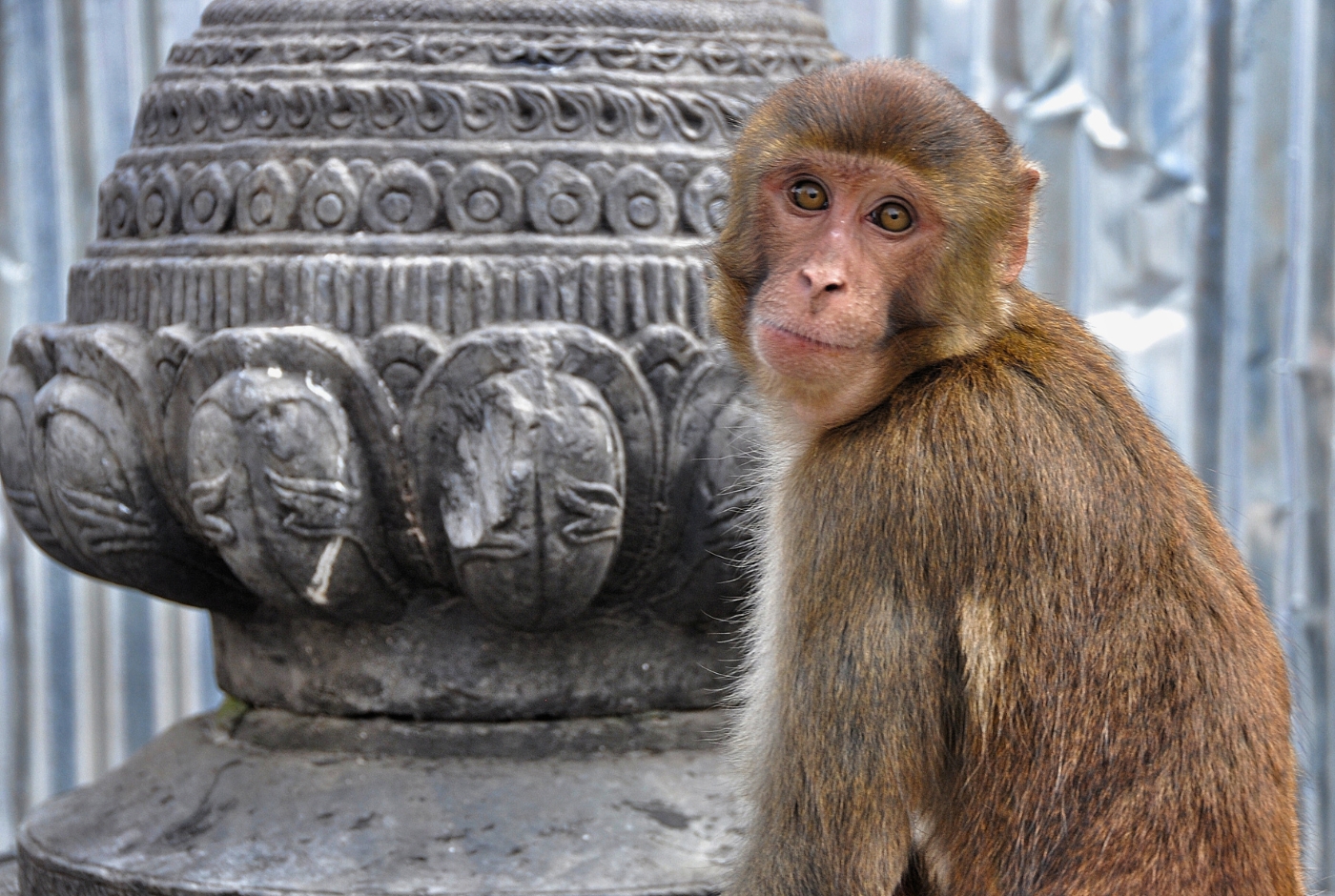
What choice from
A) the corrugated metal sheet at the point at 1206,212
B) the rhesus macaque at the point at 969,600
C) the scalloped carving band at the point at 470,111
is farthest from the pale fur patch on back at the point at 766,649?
the corrugated metal sheet at the point at 1206,212

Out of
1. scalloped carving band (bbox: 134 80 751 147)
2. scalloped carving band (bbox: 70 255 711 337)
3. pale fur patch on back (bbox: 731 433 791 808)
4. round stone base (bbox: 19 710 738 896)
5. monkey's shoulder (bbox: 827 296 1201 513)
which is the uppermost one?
scalloped carving band (bbox: 134 80 751 147)

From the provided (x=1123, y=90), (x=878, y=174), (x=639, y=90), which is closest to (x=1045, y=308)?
(x=878, y=174)

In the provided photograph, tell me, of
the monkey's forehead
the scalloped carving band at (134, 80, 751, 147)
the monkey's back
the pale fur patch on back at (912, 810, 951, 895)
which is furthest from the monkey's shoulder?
the scalloped carving band at (134, 80, 751, 147)

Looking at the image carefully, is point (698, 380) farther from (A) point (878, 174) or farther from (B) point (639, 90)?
(A) point (878, 174)

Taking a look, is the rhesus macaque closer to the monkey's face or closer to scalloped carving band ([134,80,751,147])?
the monkey's face

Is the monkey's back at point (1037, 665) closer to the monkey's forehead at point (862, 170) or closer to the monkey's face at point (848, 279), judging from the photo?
the monkey's face at point (848, 279)

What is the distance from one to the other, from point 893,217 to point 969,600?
1.53 feet

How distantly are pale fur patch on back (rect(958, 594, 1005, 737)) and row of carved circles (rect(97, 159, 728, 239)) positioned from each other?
2.84ft

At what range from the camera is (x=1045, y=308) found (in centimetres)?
203

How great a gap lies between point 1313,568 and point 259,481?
2.87 meters

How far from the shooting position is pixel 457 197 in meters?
2.44

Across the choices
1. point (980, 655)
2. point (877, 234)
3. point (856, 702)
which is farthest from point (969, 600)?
point (877, 234)

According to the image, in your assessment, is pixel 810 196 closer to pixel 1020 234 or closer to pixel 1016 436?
pixel 1020 234

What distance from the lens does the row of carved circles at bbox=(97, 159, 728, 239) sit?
7.99 feet
